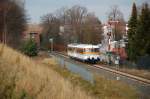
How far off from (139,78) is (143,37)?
17.8 meters

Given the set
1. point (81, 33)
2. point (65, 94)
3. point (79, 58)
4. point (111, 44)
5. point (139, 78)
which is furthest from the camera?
point (81, 33)

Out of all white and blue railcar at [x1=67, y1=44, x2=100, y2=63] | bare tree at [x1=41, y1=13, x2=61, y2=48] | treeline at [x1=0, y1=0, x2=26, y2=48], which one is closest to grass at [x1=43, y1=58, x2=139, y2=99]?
treeline at [x1=0, y1=0, x2=26, y2=48]

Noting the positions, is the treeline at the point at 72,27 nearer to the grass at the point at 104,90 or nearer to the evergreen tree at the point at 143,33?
the evergreen tree at the point at 143,33

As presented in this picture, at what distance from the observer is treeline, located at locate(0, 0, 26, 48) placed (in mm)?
62425

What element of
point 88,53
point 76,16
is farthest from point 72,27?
point 88,53

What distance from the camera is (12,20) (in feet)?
213

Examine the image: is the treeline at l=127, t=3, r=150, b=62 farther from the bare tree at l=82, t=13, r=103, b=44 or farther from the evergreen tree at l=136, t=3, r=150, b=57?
the bare tree at l=82, t=13, r=103, b=44

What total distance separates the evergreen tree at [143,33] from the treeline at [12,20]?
663 inches

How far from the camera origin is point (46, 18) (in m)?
135

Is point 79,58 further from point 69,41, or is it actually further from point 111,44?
point 69,41

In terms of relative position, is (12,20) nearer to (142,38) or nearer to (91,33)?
(142,38)

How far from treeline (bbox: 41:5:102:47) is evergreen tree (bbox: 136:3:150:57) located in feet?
170

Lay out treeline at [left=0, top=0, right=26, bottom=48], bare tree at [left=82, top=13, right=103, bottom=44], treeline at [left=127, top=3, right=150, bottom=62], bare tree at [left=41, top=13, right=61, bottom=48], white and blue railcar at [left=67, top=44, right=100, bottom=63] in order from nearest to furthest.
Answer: treeline at [left=127, top=3, right=150, bottom=62], treeline at [left=0, top=0, right=26, bottom=48], white and blue railcar at [left=67, top=44, right=100, bottom=63], bare tree at [left=82, top=13, right=103, bottom=44], bare tree at [left=41, top=13, right=61, bottom=48]

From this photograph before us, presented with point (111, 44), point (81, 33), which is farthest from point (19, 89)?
point (81, 33)
